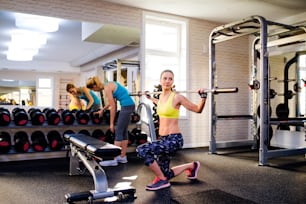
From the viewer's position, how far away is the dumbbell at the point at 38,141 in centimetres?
414

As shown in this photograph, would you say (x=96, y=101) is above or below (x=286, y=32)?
below

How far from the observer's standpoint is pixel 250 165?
4137 millimetres

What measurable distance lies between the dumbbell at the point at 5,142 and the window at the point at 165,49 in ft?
8.37

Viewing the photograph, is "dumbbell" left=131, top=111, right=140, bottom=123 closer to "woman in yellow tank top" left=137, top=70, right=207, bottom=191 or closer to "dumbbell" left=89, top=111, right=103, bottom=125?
"dumbbell" left=89, top=111, right=103, bottom=125

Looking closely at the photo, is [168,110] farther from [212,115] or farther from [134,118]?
[212,115]

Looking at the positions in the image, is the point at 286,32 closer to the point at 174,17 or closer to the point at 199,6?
the point at 199,6

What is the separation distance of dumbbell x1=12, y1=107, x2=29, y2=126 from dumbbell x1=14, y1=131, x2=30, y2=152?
163 millimetres

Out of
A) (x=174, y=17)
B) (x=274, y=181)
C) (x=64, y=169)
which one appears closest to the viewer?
(x=274, y=181)

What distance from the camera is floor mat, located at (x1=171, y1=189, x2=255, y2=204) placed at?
2529mm

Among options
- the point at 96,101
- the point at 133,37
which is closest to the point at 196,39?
the point at 133,37

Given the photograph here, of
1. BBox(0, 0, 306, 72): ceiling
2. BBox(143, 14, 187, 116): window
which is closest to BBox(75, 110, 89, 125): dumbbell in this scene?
BBox(0, 0, 306, 72): ceiling

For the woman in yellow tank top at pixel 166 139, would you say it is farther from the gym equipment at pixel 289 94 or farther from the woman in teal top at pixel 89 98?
the gym equipment at pixel 289 94

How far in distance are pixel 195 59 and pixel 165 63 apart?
2.03 ft

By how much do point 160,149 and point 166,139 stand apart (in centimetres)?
14
